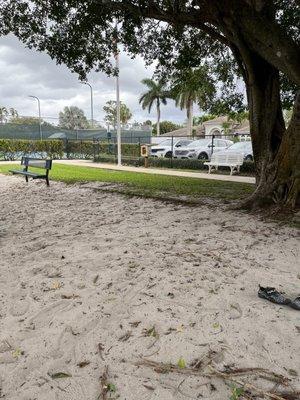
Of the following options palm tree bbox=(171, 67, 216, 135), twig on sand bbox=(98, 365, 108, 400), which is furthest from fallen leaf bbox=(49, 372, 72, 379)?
palm tree bbox=(171, 67, 216, 135)

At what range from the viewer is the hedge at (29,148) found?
1025 inches

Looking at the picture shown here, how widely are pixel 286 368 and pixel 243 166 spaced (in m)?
15.1

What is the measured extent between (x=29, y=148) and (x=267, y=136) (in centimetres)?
2266

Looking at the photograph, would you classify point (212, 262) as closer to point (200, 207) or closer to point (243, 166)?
point (200, 207)

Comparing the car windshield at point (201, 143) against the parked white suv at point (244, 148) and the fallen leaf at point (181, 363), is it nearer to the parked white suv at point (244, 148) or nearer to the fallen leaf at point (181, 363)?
the parked white suv at point (244, 148)

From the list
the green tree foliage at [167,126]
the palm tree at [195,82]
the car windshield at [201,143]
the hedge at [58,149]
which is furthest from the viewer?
the green tree foliage at [167,126]

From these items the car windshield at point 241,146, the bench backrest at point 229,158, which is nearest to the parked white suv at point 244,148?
the car windshield at point 241,146

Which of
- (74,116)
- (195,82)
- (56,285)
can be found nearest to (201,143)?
(195,82)

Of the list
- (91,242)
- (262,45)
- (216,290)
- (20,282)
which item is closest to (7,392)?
(20,282)

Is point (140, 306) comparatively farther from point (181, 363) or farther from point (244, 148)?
point (244, 148)

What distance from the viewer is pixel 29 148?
27406 millimetres

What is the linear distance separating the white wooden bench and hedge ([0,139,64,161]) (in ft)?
50.4

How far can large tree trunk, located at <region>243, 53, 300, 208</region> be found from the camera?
7133mm

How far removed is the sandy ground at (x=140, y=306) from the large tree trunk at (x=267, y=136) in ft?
3.07
